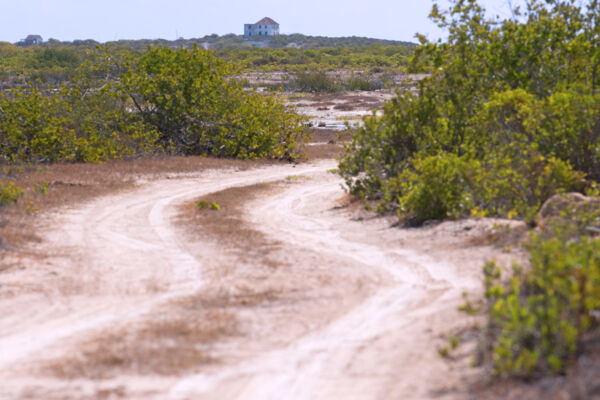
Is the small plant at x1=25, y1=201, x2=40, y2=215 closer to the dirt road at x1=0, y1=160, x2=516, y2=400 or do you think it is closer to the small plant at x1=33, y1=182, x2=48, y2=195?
the dirt road at x1=0, y1=160, x2=516, y2=400

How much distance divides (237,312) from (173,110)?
18895 millimetres

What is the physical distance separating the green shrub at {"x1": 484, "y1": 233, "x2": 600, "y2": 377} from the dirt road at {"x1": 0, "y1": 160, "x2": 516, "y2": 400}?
16.4 inches

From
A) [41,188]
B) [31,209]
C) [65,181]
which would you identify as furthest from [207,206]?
[65,181]

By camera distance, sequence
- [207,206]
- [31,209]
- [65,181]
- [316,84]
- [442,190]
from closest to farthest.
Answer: [442,190] < [31,209] < [207,206] < [65,181] < [316,84]

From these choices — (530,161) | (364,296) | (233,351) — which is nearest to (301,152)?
(530,161)

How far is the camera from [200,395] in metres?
5.08

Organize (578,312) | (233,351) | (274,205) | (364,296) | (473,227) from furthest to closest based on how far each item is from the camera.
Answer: (274,205)
(473,227)
(364,296)
(233,351)
(578,312)

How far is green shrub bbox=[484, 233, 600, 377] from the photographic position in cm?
448

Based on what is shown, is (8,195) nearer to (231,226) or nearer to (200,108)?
(231,226)

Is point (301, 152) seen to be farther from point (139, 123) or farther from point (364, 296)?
point (364, 296)

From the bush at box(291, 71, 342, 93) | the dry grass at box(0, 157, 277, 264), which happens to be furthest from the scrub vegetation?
the bush at box(291, 71, 342, 93)

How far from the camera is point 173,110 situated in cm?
2519

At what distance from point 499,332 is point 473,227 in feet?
18.3

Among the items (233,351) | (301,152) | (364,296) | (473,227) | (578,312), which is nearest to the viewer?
(578,312)
